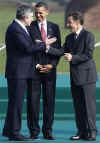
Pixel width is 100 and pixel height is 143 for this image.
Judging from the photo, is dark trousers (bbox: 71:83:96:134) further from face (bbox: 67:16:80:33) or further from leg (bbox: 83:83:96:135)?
face (bbox: 67:16:80:33)

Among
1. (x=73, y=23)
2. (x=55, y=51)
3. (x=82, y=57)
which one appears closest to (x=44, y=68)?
(x=55, y=51)

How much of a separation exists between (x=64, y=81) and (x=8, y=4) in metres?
31.5

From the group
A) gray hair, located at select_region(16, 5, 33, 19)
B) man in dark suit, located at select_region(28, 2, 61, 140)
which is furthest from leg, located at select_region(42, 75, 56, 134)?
gray hair, located at select_region(16, 5, 33, 19)

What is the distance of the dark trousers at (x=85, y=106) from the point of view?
778cm

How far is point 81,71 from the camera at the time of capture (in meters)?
7.70

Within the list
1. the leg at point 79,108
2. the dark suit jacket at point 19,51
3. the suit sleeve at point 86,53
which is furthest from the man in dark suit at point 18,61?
the leg at point 79,108

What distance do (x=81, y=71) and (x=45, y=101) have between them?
0.55m

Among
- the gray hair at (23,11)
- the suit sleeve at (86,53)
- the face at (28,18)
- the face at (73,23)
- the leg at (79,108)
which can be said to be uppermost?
the gray hair at (23,11)

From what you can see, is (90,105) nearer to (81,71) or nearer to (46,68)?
(81,71)

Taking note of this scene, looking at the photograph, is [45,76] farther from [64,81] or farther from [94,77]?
[64,81]

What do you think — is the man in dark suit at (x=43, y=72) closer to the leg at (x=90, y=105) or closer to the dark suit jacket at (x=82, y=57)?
the dark suit jacket at (x=82, y=57)

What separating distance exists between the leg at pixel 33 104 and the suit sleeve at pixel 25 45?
1.31ft

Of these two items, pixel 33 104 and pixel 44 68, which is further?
pixel 33 104

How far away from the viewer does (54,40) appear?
762cm
